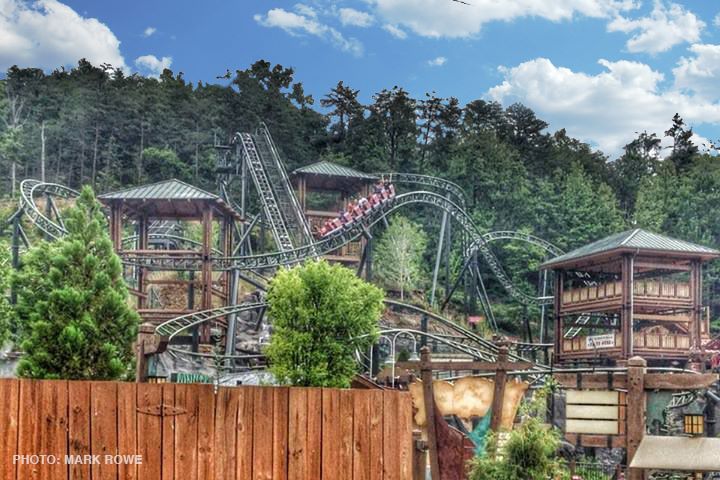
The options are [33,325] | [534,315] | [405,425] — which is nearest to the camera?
[405,425]

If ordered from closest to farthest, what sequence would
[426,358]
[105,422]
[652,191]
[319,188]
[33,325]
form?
[105,422] → [426,358] → [33,325] → [319,188] → [652,191]

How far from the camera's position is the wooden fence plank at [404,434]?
27.1 ft

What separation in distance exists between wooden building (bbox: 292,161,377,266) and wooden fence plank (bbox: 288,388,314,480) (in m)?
34.9

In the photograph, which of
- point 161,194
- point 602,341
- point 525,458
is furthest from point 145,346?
point 602,341

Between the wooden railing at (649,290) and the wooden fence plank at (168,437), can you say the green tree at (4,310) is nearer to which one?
the wooden railing at (649,290)

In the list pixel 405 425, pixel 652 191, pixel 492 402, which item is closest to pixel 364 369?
pixel 492 402

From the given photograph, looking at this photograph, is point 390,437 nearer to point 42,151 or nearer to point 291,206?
point 291,206

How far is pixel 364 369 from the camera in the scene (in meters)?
30.9

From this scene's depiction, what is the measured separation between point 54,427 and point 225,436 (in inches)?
53.7

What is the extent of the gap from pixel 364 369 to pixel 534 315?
80.4 ft

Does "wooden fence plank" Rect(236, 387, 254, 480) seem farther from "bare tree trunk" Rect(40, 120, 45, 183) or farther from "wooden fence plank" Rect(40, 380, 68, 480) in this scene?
"bare tree trunk" Rect(40, 120, 45, 183)

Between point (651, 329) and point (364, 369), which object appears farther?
point (651, 329)

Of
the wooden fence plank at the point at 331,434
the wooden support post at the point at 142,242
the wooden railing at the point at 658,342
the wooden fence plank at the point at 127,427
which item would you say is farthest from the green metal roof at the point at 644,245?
the wooden fence plank at the point at 127,427

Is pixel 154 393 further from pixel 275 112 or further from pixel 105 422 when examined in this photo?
pixel 275 112
